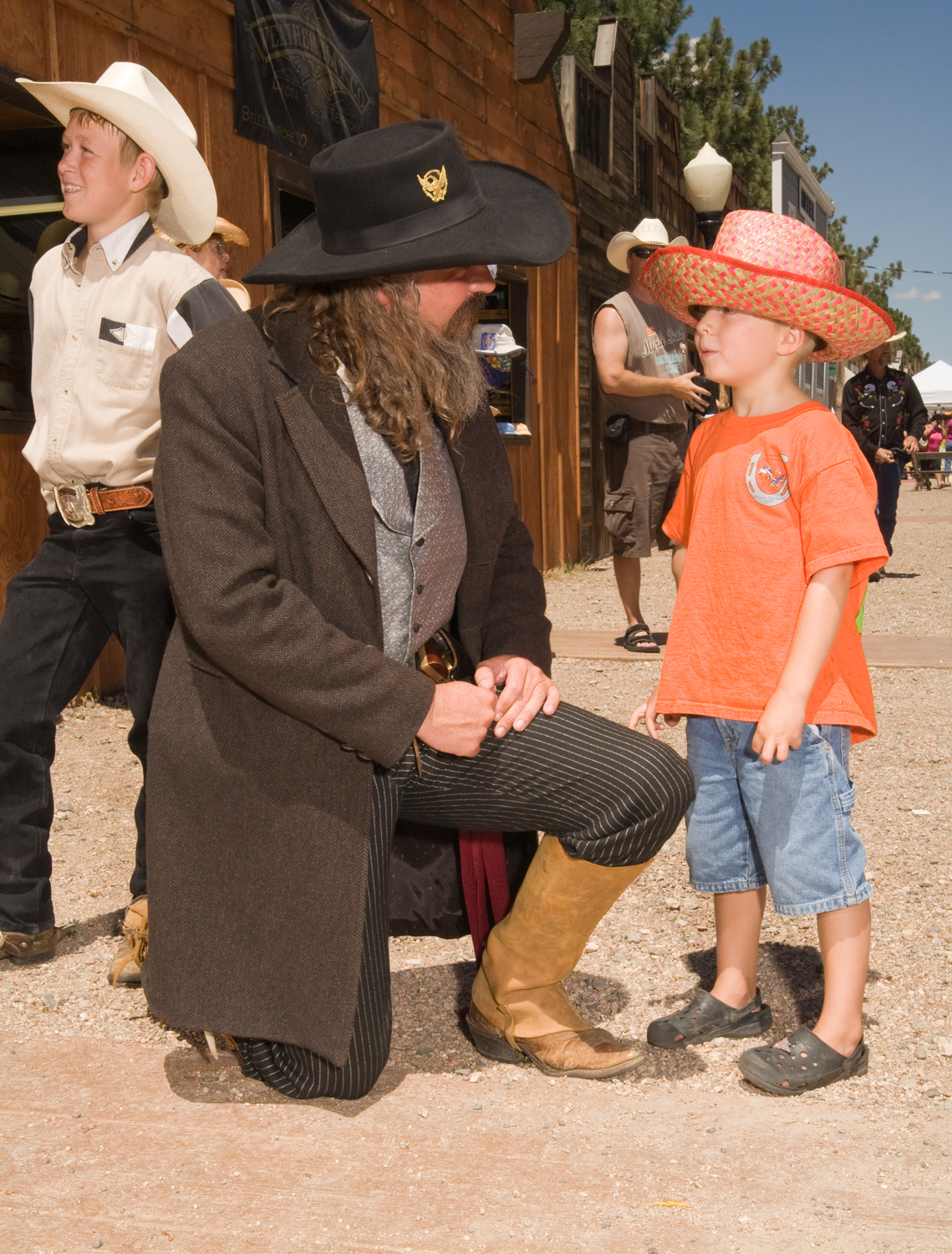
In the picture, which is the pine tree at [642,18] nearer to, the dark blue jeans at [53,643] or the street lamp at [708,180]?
the street lamp at [708,180]

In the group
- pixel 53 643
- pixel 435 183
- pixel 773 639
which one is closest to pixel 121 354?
pixel 53 643

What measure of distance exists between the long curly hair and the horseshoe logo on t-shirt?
68 cm

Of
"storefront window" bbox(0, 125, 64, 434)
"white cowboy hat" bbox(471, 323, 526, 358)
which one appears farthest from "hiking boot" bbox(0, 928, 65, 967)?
"white cowboy hat" bbox(471, 323, 526, 358)

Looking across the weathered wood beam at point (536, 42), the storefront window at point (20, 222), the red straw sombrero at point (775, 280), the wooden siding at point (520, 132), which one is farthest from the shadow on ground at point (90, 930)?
the weathered wood beam at point (536, 42)

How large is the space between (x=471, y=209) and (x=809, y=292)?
696 mm

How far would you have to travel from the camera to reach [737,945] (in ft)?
9.27

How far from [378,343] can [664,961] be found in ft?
5.62

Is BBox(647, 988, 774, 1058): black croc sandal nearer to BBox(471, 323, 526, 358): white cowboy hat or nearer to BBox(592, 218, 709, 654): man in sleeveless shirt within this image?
BBox(592, 218, 709, 654): man in sleeveless shirt

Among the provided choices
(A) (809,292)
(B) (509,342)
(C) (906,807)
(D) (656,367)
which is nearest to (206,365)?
(A) (809,292)

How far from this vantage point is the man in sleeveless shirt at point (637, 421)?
7023mm

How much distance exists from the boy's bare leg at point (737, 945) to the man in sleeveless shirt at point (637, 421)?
14.2 ft

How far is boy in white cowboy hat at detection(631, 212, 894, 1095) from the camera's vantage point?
2541mm

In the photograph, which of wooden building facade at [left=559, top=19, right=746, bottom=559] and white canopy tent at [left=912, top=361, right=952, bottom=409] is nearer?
wooden building facade at [left=559, top=19, right=746, bottom=559]

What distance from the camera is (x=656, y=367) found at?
720 centimetres
